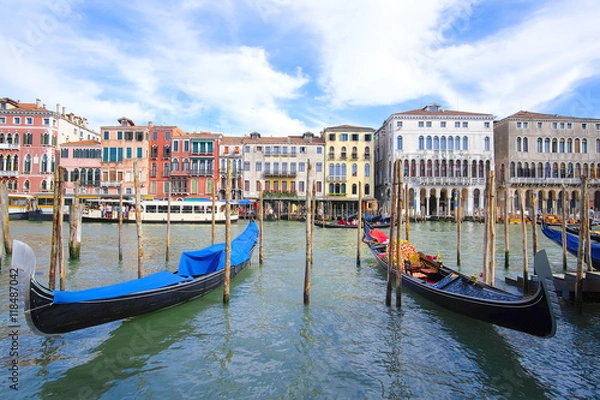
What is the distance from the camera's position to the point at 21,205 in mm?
30312

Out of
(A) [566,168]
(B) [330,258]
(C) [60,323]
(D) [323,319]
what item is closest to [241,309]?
(D) [323,319]

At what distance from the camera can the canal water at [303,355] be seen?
4.26 metres

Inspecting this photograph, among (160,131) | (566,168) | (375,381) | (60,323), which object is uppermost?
(160,131)

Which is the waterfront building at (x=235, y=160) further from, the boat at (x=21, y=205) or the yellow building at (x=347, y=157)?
the boat at (x=21, y=205)

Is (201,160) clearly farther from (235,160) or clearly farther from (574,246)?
(574,246)

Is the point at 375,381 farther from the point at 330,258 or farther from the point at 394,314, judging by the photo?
the point at 330,258

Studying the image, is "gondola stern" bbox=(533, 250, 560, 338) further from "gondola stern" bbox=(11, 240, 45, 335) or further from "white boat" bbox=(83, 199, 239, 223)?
"white boat" bbox=(83, 199, 239, 223)

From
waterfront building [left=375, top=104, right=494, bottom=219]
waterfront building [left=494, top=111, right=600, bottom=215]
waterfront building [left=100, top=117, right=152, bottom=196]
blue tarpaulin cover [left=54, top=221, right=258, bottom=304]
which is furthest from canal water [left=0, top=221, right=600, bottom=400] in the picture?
waterfront building [left=494, top=111, right=600, bottom=215]

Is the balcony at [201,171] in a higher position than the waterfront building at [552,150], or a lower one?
lower

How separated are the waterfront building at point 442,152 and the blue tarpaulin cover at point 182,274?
81.9 ft

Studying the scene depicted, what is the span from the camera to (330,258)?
1308cm

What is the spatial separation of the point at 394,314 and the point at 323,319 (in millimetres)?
1299

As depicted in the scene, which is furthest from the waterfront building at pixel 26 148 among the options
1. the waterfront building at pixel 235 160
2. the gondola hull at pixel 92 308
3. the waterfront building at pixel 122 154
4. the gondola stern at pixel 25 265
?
the gondola stern at pixel 25 265

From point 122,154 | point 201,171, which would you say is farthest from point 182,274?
point 122,154
